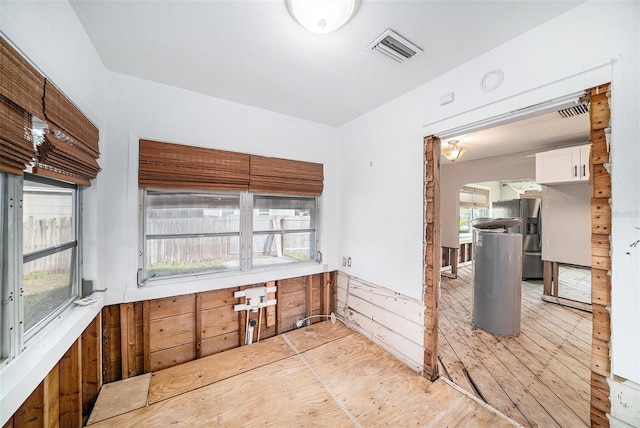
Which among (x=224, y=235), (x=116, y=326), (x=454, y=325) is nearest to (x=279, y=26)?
(x=224, y=235)

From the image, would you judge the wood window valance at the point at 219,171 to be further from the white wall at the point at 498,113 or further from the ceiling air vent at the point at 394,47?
the ceiling air vent at the point at 394,47

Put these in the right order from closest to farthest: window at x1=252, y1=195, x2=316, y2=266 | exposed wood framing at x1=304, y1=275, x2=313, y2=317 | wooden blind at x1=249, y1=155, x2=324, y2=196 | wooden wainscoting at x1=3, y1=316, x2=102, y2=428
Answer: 1. wooden wainscoting at x1=3, y1=316, x2=102, y2=428
2. wooden blind at x1=249, y1=155, x2=324, y2=196
3. window at x1=252, y1=195, x2=316, y2=266
4. exposed wood framing at x1=304, y1=275, x2=313, y2=317

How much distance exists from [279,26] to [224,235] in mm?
1909

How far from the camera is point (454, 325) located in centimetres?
314

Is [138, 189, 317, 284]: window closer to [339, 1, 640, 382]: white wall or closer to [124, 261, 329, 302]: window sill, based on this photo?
[124, 261, 329, 302]: window sill

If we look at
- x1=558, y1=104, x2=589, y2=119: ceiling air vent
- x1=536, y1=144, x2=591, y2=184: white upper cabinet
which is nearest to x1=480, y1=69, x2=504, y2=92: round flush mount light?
x1=558, y1=104, x2=589, y2=119: ceiling air vent

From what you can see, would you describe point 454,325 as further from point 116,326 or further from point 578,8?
point 116,326

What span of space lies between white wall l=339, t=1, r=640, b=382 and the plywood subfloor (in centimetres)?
76

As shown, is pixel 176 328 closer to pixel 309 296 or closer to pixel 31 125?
pixel 309 296

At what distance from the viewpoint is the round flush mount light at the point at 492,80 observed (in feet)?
5.26

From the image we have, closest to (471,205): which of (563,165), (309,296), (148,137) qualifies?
(563,165)

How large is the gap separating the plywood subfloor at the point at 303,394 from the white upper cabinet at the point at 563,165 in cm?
354

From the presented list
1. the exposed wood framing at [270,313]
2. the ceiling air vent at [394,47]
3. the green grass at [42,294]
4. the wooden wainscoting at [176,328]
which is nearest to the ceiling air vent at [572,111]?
the ceiling air vent at [394,47]

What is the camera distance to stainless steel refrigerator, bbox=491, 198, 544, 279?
201 inches
